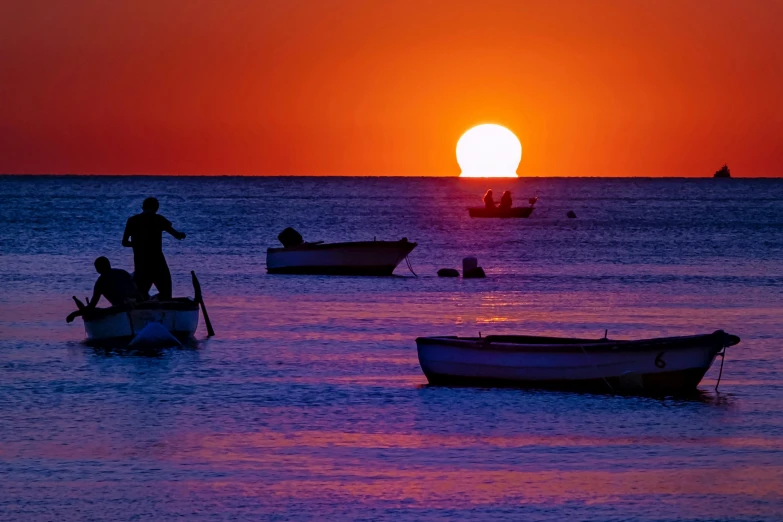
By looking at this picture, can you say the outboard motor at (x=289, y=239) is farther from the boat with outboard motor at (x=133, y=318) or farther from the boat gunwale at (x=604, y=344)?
the boat gunwale at (x=604, y=344)

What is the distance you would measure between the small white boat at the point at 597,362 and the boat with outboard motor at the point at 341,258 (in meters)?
26.2

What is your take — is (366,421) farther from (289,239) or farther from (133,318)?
(289,239)

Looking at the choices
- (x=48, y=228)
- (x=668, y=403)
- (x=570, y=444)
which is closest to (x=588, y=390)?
(x=668, y=403)

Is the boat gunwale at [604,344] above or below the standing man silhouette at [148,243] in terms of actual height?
below

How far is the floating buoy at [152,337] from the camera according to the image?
24594 mm

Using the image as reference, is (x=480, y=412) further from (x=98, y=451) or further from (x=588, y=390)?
(x=98, y=451)

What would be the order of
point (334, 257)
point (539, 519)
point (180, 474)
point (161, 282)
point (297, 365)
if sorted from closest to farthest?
point (539, 519), point (180, 474), point (297, 365), point (161, 282), point (334, 257)

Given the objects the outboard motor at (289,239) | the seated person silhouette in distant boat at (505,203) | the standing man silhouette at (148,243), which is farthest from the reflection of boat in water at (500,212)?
the standing man silhouette at (148,243)

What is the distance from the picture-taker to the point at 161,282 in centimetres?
2477

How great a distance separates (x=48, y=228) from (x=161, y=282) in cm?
6714

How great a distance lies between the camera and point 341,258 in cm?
4638

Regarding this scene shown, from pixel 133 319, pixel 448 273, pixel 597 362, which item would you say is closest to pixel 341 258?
pixel 448 273

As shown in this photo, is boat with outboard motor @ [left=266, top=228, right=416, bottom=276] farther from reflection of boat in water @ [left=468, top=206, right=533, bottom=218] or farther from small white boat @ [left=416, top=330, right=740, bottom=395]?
reflection of boat in water @ [left=468, top=206, right=533, bottom=218]

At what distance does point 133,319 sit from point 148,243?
1480 mm
